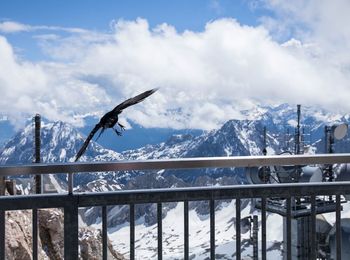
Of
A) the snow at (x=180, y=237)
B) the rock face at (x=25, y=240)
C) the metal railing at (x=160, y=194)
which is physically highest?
the metal railing at (x=160, y=194)

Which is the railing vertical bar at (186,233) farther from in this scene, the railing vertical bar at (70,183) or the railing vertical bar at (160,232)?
the railing vertical bar at (70,183)

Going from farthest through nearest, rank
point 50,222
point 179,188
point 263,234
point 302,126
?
1. point 302,126
2. point 50,222
3. point 263,234
4. point 179,188

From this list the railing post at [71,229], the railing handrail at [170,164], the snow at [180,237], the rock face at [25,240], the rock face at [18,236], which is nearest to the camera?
the railing handrail at [170,164]

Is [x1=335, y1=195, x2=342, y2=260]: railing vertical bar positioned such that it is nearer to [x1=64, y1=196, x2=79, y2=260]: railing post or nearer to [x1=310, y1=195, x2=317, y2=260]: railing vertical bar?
[x1=310, y1=195, x2=317, y2=260]: railing vertical bar

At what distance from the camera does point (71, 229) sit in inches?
130

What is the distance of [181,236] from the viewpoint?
136 inches

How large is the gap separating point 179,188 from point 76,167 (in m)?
0.68

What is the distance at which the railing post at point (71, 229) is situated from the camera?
10.7 ft

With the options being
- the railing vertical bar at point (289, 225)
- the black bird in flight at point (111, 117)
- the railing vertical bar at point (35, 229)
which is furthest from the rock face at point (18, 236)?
the railing vertical bar at point (289, 225)

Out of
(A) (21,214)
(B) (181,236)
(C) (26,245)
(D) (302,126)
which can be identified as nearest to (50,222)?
(A) (21,214)

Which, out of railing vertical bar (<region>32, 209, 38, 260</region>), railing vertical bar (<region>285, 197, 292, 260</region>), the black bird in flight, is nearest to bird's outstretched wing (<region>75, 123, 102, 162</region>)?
the black bird in flight

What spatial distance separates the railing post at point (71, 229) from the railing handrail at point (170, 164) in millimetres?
227

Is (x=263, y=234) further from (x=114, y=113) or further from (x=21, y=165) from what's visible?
(x=21, y=165)

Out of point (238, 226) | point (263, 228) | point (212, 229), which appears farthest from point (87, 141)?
point (263, 228)
